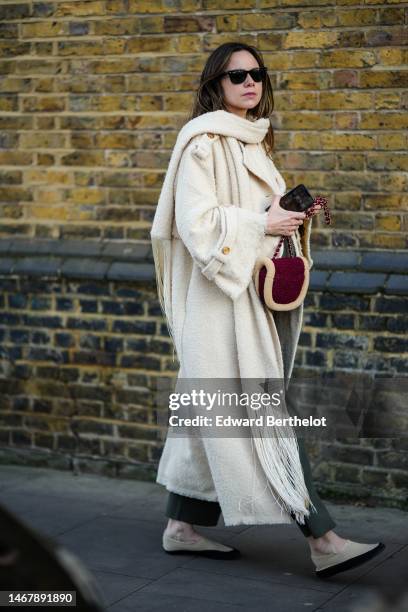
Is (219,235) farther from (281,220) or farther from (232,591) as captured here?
(232,591)

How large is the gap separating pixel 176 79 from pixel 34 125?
929mm

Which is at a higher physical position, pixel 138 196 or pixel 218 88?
pixel 218 88

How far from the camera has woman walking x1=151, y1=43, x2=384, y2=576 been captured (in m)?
5.02

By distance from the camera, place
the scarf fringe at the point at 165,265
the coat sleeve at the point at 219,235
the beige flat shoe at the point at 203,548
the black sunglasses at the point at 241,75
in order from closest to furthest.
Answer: the coat sleeve at the point at 219,235, the black sunglasses at the point at 241,75, the scarf fringe at the point at 165,265, the beige flat shoe at the point at 203,548

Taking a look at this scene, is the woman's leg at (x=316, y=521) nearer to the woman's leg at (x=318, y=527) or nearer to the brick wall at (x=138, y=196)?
the woman's leg at (x=318, y=527)

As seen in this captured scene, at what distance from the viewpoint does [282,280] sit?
5.06 metres

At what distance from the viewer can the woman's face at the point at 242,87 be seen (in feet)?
17.0

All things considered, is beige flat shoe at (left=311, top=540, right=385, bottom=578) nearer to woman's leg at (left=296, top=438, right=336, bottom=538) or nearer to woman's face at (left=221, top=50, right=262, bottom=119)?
woman's leg at (left=296, top=438, right=336, bottom=538)

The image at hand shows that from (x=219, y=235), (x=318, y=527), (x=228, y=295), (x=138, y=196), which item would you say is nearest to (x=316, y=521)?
(x=318, y=527)

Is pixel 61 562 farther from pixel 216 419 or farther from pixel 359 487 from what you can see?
pixel 359 487

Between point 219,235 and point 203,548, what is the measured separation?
55.7 inches

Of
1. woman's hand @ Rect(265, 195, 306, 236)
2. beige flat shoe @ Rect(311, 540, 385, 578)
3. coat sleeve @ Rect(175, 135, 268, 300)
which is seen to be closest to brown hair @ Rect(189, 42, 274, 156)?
coat sleeve @ Rect(175, 135, 268, 300)

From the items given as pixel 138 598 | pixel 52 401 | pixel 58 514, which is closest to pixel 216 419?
pixel 138 598

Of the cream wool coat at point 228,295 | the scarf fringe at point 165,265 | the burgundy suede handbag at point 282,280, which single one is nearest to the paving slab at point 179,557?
the cream wool coat at point 228,295
